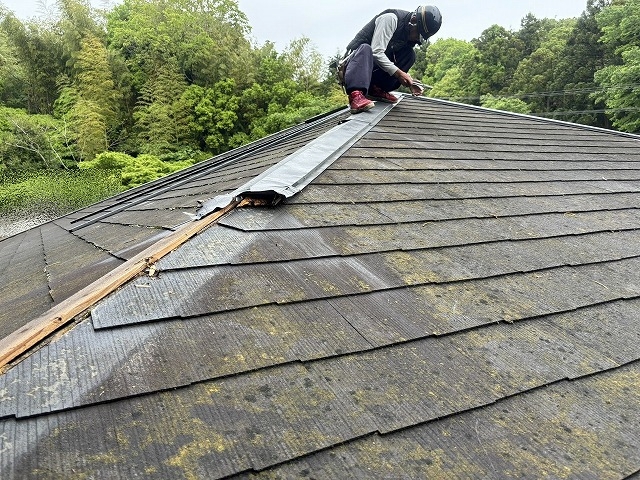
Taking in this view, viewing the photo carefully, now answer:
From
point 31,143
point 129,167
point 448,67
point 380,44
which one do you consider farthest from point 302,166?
point 448,67

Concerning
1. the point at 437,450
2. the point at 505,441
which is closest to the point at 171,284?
the point at 437,450

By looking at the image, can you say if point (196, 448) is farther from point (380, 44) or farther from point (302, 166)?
point (380, 44)

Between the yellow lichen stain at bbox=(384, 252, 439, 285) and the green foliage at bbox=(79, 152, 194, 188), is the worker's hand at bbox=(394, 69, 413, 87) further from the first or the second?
the green foliage at bbox=(79, 152, 194, 188)

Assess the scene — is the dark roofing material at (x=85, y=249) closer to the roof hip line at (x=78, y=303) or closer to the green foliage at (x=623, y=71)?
the roof hip line at (x=78, y=303)

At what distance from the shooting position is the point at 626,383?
1.08m

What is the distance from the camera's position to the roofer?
337cm

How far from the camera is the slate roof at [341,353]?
0.75 m

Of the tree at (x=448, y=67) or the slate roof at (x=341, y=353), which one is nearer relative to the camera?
the slate roof at (x=341, y=353)

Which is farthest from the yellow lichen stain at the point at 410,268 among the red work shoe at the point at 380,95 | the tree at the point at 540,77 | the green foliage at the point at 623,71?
the tree at the point at 540,77

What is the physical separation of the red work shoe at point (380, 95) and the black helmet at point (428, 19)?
0.67 metres

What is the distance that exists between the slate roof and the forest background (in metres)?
16.2

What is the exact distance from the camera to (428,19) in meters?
3.36

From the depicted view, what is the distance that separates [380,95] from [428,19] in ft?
2.75

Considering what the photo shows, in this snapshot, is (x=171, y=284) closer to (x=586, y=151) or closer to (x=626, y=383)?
(x=626, y=383)
